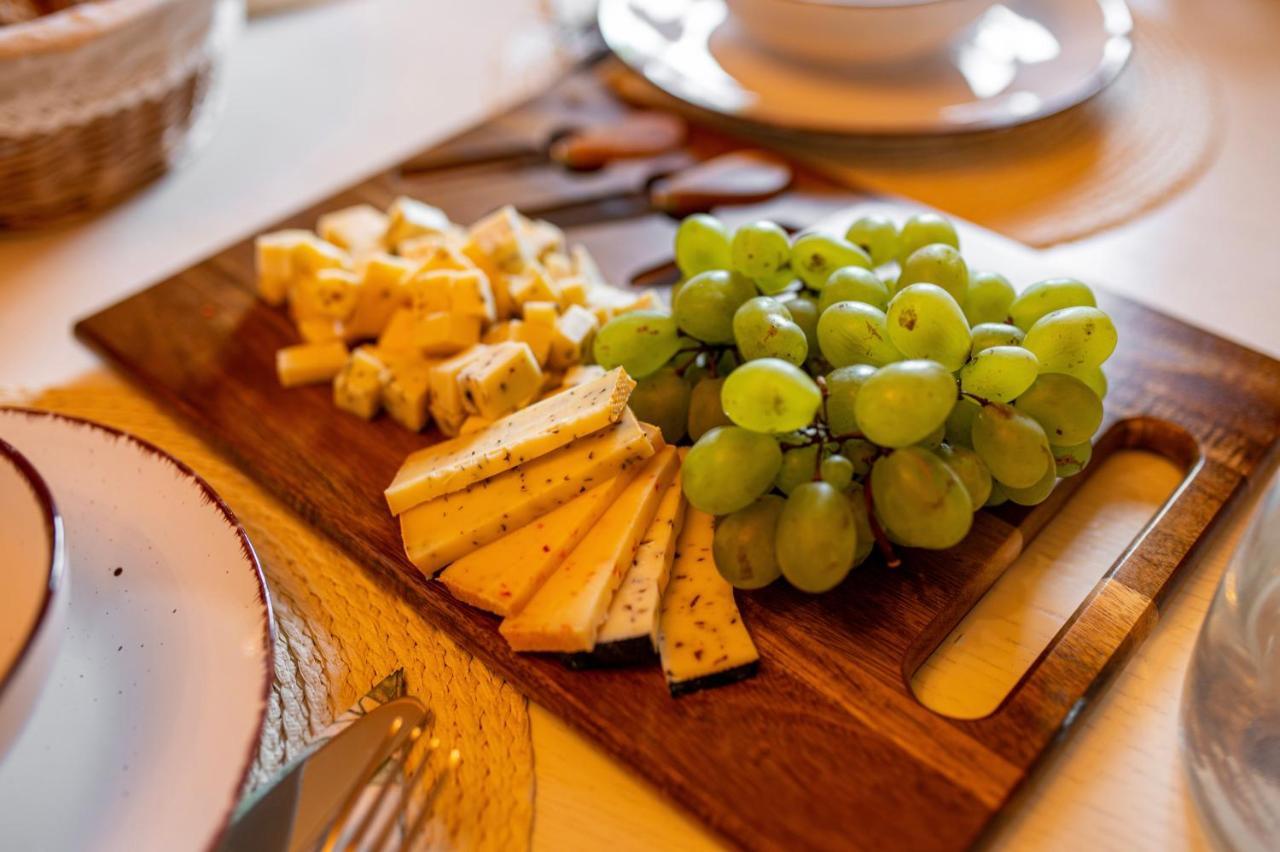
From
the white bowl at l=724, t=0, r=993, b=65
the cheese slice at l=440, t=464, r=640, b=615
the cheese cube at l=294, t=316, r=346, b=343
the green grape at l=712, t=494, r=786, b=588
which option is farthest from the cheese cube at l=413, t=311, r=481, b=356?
the white bowl at l=724, t=0, r=993, b=65

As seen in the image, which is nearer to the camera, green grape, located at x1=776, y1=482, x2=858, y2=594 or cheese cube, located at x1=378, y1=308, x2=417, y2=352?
green grape, located at x1=776, y1=482, x2=858, y2=594

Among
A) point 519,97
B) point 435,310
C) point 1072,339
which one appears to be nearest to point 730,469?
point 1072,339

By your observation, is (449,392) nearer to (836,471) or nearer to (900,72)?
(836,471)

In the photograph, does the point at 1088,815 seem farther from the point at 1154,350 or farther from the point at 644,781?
the point at 1154,350

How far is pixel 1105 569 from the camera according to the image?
2.52 ft

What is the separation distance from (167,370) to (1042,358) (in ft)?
2.51

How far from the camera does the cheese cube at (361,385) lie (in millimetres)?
889

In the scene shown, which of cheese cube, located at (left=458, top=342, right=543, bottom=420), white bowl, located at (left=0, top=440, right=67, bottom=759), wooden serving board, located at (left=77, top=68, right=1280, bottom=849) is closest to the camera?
white bowl, located at (left=0, top=440, right=67, bottom=759)

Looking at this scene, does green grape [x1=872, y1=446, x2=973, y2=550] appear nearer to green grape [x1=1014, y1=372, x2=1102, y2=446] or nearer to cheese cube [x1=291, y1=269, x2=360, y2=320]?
green grape [x1=1014, y1=372, x2=1102, y2=446]

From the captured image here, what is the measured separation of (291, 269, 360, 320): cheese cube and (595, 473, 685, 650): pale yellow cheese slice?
15.2 inches

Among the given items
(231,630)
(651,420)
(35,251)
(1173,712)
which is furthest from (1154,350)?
(35,251)

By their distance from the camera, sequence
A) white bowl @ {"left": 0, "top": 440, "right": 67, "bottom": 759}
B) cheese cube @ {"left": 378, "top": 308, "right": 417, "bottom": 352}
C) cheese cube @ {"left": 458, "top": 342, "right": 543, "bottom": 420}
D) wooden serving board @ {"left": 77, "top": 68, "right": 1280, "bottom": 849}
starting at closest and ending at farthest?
white bowl @ {"left": 0, "top": 440, "right": 67, "bottom": 759} → wooden serving board @ {"left": 77, "top": 68, "right": 1280, "bottom": 849} → cheese cube @ {"left": 458, "top": 342, "right": 543, "bottom": 420} → cheese cube @ {"left": 378, "top": 308, "right": 417, "bottom": 352}

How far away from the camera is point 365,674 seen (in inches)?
28.0

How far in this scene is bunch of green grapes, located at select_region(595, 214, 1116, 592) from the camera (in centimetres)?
64
